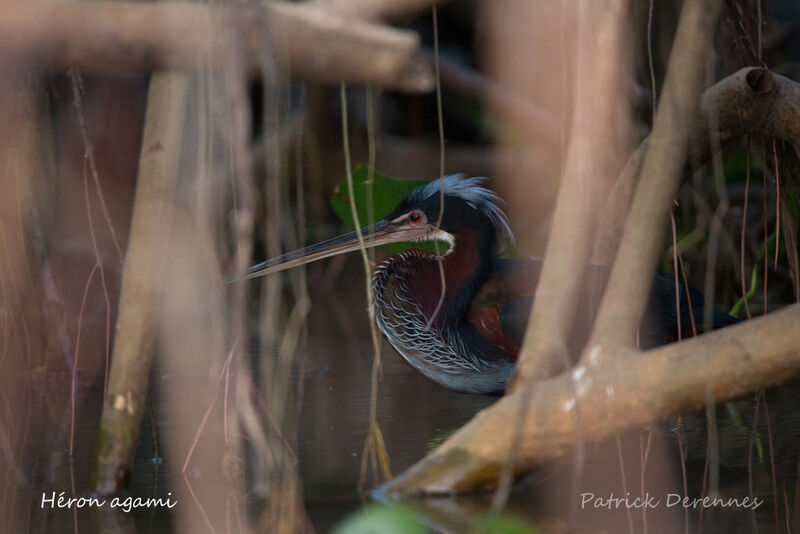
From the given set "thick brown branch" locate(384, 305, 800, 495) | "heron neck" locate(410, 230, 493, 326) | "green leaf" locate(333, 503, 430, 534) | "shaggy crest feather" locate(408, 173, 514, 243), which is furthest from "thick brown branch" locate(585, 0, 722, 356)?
"shaggy crest feather" locate(408, 173, 514, 243)

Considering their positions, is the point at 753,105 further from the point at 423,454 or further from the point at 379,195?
the point at 379,195

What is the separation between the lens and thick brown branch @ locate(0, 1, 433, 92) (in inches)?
61.7

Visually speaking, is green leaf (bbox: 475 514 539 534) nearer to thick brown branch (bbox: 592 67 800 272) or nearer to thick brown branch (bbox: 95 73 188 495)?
thick brown branch (bbox: 592 67 800 272)

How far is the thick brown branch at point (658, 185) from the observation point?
221 centimetres

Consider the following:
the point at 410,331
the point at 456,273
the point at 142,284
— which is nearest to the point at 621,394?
the point at 142,284

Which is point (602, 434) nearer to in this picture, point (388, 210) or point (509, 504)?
point (509, 504)

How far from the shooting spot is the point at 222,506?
106 inches

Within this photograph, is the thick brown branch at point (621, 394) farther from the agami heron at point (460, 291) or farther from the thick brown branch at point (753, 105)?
the agami heron at point (460, 291)

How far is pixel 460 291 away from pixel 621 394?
157 cm

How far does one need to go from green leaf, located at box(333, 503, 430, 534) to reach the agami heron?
1.01m

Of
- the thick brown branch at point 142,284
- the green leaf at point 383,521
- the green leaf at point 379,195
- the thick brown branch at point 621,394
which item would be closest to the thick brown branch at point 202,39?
the thick brown branch at point 621,394

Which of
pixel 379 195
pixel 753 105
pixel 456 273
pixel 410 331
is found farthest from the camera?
pixel 379 195

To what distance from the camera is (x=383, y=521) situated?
90.4 inches

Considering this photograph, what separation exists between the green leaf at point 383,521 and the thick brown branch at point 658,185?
567 mm
